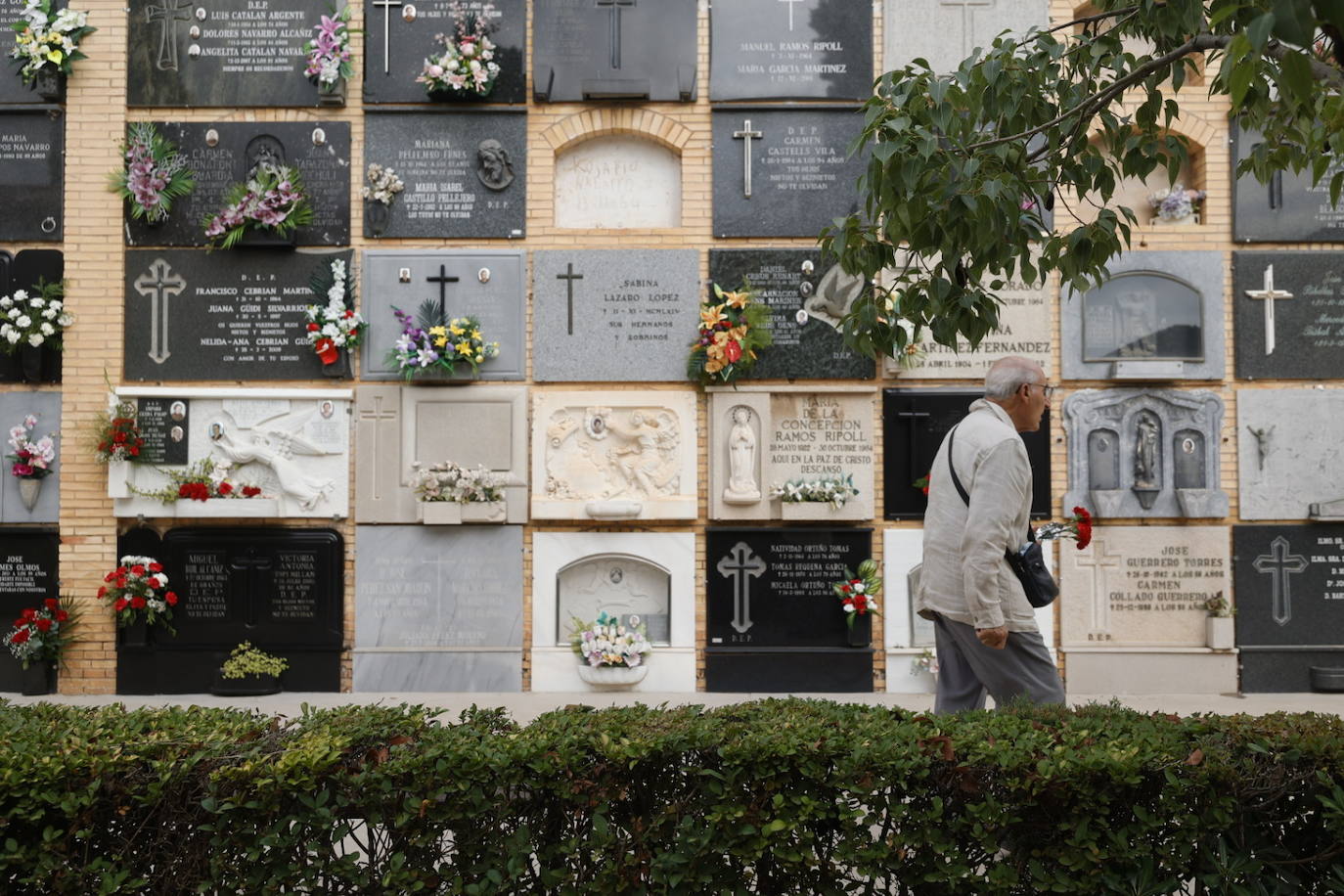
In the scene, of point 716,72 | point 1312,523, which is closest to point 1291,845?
point 1312,523

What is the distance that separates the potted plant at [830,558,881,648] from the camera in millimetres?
8070

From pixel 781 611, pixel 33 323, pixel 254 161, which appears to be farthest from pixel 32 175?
pixel 781 611

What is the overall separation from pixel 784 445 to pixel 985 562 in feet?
14.3

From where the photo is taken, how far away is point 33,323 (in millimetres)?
8164

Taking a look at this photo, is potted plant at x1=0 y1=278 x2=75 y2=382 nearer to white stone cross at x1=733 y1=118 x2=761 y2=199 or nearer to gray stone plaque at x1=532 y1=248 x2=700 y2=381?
gray stone plaque at x1=532 y1=248 x2=700 y2=381

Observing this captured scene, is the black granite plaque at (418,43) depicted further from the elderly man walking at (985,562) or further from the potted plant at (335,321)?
the elderly man walking at (985,562)

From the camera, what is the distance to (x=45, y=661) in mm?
7992

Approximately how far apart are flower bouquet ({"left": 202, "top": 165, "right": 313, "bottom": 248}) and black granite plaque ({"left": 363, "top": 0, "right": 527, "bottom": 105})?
0.99 meters

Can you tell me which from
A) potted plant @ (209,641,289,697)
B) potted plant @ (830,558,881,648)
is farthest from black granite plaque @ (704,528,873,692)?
potted plant @ (209,641,289,697)

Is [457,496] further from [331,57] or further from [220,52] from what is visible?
[220,52]

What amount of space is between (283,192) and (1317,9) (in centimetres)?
775

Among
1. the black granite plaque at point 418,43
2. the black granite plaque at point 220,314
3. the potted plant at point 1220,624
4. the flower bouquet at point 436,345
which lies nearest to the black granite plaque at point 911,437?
the potted plant at point 1220,624

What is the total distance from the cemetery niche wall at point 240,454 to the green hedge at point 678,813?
5434 mm

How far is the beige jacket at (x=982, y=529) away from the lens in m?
4.00
